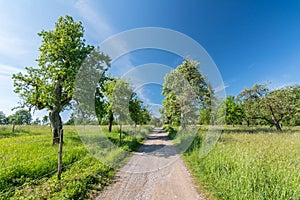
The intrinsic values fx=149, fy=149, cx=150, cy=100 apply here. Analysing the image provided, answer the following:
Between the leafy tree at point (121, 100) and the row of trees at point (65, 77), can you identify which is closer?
the row of trees at point (65, 77)

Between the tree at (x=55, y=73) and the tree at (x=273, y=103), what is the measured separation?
88.7ft

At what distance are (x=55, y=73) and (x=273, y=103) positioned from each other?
28.7 metres

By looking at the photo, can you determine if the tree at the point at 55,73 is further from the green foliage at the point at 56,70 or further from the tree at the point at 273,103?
the tree at the point at 273,103

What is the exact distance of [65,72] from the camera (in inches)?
421

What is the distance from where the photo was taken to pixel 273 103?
75.0 ft

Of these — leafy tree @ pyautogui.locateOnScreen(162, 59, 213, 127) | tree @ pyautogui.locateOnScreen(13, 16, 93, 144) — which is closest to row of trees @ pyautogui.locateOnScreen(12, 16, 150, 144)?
tree @ pyautogui.locateOnScreen(13, 16, 93, 144)

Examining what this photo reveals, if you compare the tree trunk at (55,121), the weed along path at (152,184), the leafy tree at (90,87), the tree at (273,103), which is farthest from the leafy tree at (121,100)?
the tree at (273,103)

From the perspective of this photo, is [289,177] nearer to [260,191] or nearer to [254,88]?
[260,191]

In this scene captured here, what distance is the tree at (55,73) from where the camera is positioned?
10852mm

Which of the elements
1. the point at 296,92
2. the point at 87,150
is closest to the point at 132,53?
the point at 87,150

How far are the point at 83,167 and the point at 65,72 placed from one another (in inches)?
290

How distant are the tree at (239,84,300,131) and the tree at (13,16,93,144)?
1065 inches

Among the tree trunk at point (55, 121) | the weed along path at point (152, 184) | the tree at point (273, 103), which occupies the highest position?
the tree at point (273, 103)

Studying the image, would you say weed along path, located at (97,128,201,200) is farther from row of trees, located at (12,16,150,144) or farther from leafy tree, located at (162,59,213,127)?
leafy tree, located at (162,59,213,127)
